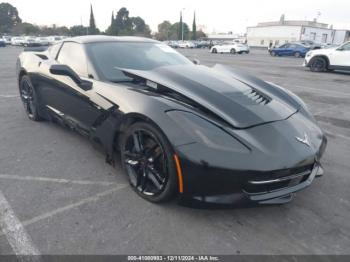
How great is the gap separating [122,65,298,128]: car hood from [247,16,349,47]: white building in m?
67.5

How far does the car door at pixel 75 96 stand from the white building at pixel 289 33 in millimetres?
67589

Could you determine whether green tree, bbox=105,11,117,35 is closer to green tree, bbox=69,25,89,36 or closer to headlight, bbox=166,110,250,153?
green tree, bbox=69,25,89,36

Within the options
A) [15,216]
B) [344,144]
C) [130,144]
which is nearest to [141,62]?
[130,144]

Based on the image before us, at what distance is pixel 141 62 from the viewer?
3.51 meters

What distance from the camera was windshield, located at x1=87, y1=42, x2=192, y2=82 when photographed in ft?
10.6

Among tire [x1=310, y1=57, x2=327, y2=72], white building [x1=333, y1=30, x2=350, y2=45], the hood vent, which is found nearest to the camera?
the hood vent

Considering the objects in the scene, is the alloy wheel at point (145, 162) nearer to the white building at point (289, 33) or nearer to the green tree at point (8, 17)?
the white building at point (289, 33)

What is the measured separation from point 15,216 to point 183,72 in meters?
2.04

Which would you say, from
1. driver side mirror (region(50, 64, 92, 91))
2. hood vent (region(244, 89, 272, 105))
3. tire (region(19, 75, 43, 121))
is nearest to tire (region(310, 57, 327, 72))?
hood vent (region(244, 89, 272, 105))

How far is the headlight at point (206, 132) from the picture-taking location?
7.00 feet

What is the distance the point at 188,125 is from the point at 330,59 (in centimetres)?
1216

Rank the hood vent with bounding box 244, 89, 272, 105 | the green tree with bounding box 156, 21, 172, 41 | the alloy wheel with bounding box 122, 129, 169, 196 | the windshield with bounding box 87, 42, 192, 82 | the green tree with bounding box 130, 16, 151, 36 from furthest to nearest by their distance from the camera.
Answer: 1. the green tree with bounding box 130, 16, 151, 36
2. the green tree with bounding box 156, 21, 172, 41
3. the windshield with bounding box 87, 42, 192, 82
4. the hood vent with bounding box 244, 89, 272, 105
5. the alloy wheel with bounding box 122, 129, 169, 196

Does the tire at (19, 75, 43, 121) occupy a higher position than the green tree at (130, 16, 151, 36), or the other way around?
the green tree at (130, 16, 151, 36)

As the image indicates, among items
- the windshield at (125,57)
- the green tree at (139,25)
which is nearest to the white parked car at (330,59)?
the windshield at (125,57)
